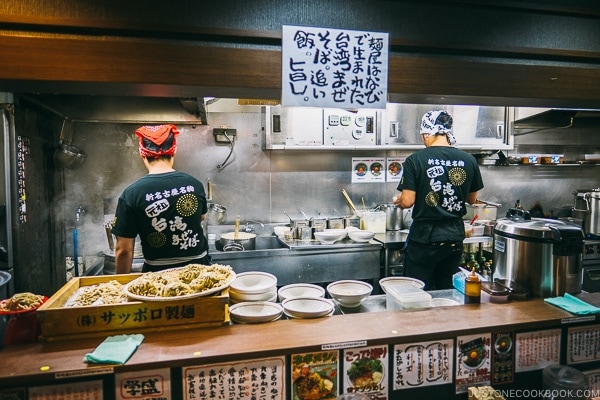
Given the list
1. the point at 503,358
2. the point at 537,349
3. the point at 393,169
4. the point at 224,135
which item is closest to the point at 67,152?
the point at 224,135

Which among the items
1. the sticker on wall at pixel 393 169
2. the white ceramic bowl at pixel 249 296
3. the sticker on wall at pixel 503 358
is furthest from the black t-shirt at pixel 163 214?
the sticker on wall at pixel 393 169

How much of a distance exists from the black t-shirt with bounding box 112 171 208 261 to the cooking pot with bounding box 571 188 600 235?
460 centimetres

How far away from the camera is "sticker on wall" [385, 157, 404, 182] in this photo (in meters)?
5.43

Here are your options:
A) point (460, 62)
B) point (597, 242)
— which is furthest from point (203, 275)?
point (597, 242)

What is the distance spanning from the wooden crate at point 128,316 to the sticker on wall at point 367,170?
379 cm

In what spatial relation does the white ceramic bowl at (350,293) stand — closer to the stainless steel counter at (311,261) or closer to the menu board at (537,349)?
the menu board at (537,349)

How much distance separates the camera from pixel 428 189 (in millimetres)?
3318

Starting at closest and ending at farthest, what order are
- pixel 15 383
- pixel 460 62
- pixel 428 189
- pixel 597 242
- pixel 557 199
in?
pixel 15 383 < pixel 460 62 < pixel 428 189 < pixel 597 242 < pixel 557 199

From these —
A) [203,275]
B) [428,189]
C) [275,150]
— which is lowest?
[203,275]

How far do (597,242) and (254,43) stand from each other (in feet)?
15.9

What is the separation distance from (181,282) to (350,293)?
2.94 ft

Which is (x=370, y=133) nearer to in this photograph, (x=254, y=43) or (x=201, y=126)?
(x=201, y=126)

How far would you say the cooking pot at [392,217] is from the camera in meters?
5.18

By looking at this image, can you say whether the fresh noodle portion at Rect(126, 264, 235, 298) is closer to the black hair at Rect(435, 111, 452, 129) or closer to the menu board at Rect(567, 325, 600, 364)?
the menu board at Rect(567, 325, 600, 364)
